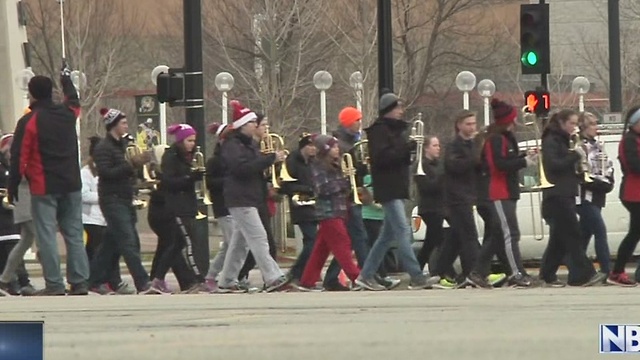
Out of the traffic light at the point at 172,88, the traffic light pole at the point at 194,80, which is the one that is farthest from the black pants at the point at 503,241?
the traffic light at the point at 172,88

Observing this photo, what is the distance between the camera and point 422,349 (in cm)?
717

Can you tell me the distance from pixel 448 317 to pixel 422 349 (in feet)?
1.79

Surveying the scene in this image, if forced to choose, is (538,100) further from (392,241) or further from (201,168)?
(392,241)

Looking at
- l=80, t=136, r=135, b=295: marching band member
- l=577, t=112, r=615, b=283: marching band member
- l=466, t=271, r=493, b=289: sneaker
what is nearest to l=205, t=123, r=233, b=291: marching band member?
l=80, t=136, r=135, b=295: marching band member

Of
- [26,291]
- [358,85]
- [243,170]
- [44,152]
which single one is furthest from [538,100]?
[358,85]

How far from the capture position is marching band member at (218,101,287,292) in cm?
1341

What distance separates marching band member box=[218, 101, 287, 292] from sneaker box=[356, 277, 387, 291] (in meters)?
0.68

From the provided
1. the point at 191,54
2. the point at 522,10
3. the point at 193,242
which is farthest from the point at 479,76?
the point at 193,242

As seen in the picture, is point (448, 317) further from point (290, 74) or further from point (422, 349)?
point (290, 74)

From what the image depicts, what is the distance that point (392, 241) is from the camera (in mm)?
13398

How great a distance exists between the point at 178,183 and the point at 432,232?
2.75 metres

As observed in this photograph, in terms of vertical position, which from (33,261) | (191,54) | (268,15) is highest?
(268,15)

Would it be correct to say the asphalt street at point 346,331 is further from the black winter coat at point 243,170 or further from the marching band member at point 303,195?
the marching band member at point 303,195

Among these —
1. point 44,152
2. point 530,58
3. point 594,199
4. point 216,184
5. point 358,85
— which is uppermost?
point 358,85
